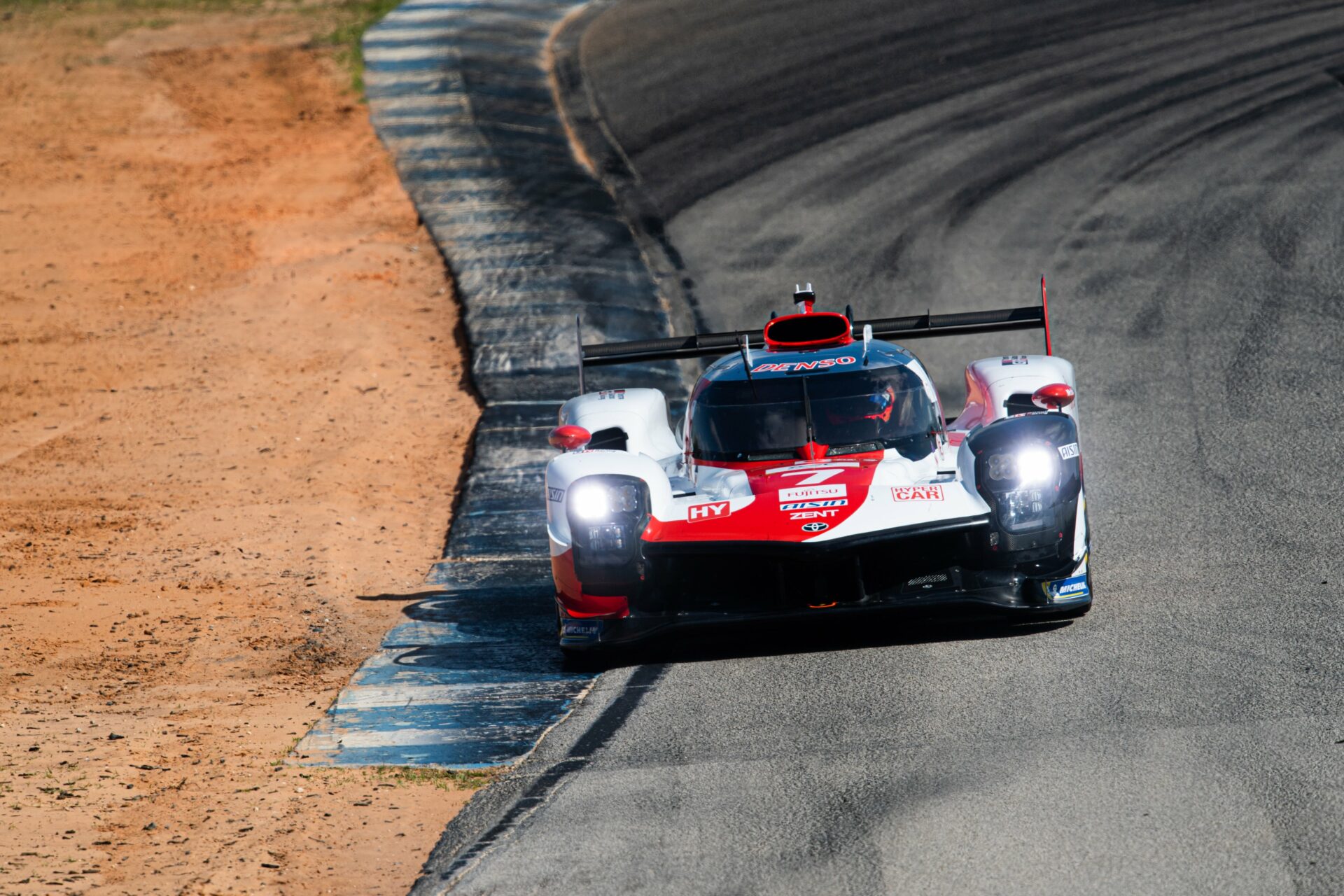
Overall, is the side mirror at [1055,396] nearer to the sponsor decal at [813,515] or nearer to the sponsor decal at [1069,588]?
the sponsor decal at [1069,588]

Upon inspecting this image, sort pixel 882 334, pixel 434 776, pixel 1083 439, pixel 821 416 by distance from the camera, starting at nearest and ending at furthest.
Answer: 1. pixel 434 776
2. pixel 821 416
3. pixel 882 334
4. pixel 1083 439

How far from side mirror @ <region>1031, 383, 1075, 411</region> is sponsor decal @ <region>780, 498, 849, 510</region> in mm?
1682

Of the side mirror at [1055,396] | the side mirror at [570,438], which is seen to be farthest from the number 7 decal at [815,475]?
the side mirror at [570,438]

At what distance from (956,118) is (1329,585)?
1331 cm

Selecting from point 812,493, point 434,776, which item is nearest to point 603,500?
point 812,493

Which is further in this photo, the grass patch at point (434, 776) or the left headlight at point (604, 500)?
the left headlight at point (604, 500)

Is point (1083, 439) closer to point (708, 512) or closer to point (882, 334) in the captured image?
point (882, 334)

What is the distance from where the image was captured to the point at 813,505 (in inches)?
321

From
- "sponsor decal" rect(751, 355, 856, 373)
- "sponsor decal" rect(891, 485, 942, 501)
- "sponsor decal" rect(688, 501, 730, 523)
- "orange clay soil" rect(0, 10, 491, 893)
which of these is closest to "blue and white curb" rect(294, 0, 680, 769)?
"orange clay soil" rect(0, 10, 491, 893)

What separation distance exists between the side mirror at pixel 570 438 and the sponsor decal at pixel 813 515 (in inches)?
77.0

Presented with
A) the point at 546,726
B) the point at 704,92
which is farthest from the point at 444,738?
the point at 704,92

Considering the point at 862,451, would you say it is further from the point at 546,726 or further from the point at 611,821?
the point at 611,821

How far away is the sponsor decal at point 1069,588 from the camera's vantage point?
26.5 feet

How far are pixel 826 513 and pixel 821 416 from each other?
53.1 inches
